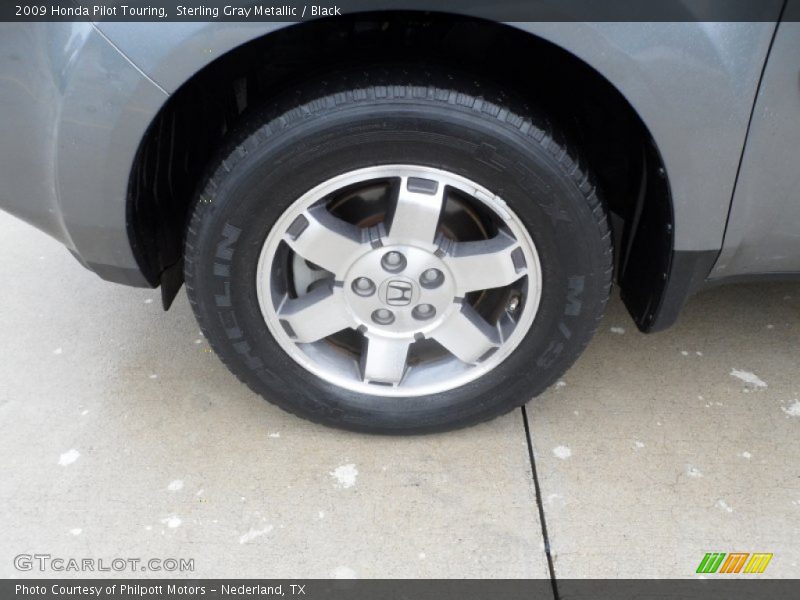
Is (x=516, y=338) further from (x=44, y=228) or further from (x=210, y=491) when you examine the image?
(x=44, y=228)

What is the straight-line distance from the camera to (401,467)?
80.6 inches

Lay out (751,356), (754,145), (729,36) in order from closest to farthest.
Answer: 1. (729,36)
2. (754,145)
3. (751,356)

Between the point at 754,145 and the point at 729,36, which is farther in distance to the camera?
the point at 754,145

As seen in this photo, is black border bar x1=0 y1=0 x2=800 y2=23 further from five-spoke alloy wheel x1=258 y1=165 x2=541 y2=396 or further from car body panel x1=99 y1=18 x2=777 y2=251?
five-spoke alloy wheel x1=258 y1=165 x2=541 y2=396

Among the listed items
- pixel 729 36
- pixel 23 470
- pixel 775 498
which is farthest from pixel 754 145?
pixel 23 470

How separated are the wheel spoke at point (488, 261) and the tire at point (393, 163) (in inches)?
2.2

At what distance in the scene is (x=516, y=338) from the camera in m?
1.98

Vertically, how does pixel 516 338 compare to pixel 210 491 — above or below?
above

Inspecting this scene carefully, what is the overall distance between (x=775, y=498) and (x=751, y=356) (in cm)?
62

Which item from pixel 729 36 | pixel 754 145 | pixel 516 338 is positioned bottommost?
pixel 516 338

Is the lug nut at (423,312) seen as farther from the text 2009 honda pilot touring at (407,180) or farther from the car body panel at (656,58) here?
the car body panel at (656,58)

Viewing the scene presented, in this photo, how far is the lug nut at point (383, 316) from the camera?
197cm

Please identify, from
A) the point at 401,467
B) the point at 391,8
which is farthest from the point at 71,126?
the point at 401,467
